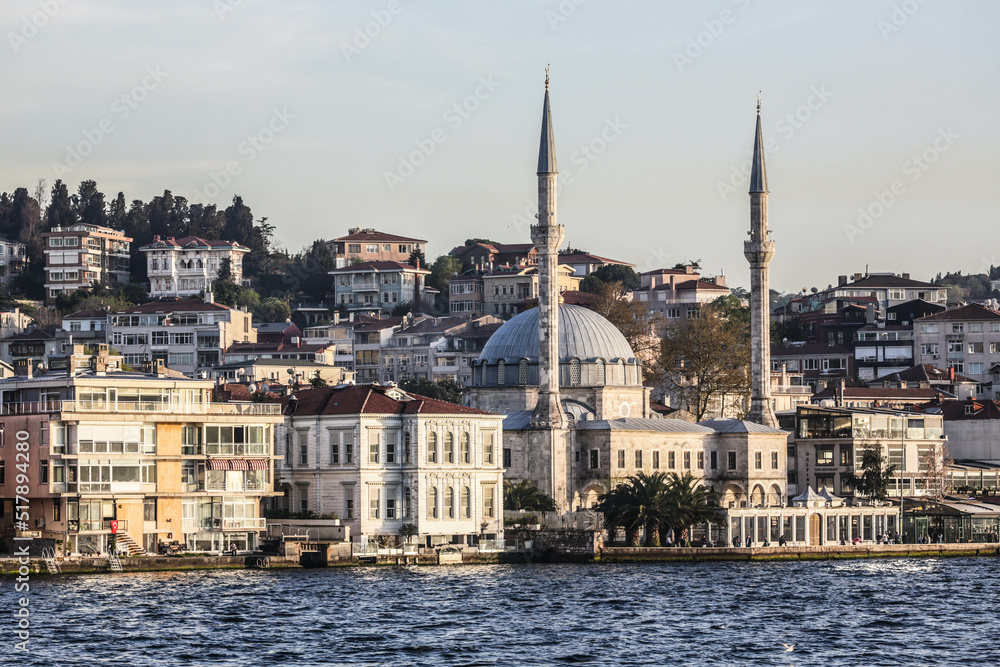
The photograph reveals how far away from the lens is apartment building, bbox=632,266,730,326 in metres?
141

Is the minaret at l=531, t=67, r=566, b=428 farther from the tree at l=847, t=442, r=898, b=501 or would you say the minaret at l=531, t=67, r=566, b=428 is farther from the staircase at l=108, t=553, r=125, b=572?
the staircase at l=108, t=553, r=125, b=572

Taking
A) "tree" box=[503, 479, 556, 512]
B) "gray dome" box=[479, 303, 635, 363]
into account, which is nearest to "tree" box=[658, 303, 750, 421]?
"gray dome" box=[479, 303, 635, 363]

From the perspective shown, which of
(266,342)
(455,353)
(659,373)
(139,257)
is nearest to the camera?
(659,373)

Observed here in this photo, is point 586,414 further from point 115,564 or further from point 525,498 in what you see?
point 115,564

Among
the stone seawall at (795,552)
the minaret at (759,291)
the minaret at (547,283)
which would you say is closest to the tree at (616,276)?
the minaret at (759,291)

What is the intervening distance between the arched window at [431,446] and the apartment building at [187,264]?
3593 inches

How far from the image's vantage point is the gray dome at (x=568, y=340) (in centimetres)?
8588

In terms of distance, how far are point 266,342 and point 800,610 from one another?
90.3 meters

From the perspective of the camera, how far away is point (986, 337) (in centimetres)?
13075

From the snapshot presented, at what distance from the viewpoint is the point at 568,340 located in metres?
85.8

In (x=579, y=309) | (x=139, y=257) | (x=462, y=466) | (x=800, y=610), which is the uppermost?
(x=139, y=257)

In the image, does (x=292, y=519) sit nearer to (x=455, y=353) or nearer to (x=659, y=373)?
(x=659, y=373)

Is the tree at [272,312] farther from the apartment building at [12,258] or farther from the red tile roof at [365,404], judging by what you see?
the red tile roof at [365,404]

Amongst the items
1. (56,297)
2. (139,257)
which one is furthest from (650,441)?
(139,257)
